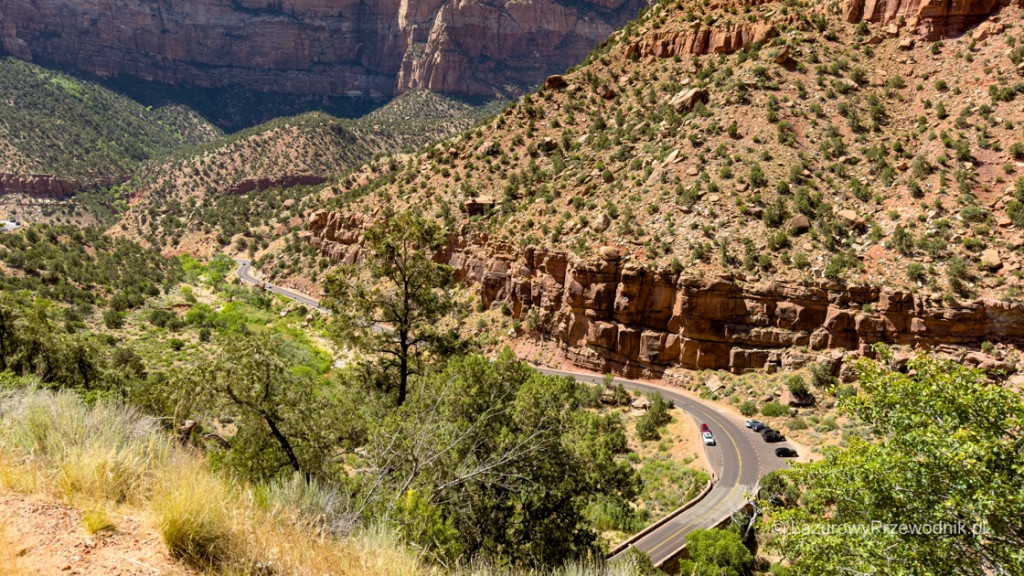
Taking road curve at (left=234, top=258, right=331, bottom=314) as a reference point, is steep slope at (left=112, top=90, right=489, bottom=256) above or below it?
above

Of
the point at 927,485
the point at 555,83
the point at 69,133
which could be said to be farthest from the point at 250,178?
the point at 927,485

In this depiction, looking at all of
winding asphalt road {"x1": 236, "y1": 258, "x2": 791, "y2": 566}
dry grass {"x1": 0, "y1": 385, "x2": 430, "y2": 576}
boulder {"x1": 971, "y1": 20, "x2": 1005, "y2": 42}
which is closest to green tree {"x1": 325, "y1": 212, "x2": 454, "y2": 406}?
dry grass {"x1": 0, "y1": 385, "x2": 430, "y2": 576}

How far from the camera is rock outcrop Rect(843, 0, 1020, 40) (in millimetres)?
38125

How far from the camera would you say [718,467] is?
82.3 feet

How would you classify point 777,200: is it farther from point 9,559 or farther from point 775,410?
point 9,559

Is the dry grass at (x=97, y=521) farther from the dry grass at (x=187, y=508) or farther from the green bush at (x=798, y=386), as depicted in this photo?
the green bush at (x=798, y=386)

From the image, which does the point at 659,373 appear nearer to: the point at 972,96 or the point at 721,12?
the point at 972,96

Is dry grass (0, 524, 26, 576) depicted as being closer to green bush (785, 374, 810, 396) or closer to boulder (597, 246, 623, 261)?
green bush (785, 374, 810, 396)

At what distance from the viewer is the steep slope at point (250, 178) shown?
85.8m

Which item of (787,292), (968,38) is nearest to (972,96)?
(968,38)

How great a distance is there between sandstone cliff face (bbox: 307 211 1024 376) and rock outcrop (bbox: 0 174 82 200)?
356ft

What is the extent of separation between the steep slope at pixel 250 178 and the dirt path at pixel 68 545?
83.0 metres

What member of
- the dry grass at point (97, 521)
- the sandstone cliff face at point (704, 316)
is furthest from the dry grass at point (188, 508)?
the sandstone cliff face at point (704, 316)

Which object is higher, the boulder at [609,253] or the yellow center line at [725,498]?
the boulder at [609,253]
